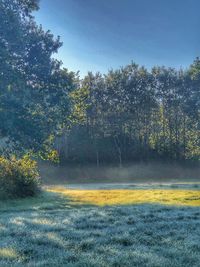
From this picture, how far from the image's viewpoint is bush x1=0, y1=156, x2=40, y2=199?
117 ft

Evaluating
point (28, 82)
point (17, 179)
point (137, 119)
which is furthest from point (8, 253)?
point (137, 119)

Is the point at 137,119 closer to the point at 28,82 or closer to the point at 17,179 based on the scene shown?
the point at 17,179

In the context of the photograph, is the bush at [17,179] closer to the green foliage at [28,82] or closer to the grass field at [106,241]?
the green foliage at [28,82]

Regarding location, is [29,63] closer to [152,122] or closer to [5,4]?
[5,4]

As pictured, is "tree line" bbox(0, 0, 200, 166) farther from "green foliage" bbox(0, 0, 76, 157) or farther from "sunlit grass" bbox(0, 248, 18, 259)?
"sunlit grass" bbox(0, 248, 18, 259)

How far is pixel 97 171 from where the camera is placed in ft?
273

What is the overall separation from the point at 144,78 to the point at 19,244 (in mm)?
90635

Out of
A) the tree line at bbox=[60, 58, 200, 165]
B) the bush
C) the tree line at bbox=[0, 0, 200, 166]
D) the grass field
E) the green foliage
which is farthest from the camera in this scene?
the tree line at bbox=[60, 58, 200, 165]

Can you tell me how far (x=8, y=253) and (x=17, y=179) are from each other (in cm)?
2620

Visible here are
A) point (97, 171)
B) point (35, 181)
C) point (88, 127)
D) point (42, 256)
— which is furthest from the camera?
point (88, 127)

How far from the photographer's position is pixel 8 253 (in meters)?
11.0

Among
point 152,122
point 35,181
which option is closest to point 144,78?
point 152,122

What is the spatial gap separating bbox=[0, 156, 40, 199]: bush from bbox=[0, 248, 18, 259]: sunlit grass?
2368 cm

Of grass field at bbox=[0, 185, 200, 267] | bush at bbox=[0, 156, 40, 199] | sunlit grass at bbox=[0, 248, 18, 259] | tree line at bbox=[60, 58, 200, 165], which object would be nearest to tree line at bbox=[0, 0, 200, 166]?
tree line at bbox=[60, 58, 200, 165]
